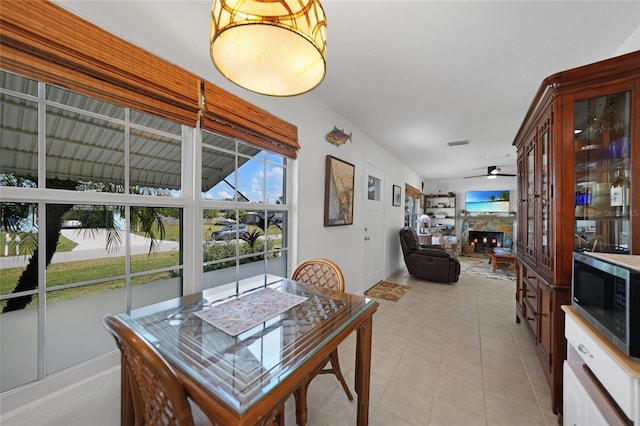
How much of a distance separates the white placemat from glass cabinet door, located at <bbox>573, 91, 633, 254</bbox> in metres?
1.78

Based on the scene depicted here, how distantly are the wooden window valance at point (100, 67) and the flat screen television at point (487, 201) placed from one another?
790 centimetres

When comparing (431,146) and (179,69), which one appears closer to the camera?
(179,69)

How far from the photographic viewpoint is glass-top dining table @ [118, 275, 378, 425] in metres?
0.71

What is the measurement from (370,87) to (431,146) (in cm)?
245

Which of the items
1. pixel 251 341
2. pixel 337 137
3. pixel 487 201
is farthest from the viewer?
pixel 487 201

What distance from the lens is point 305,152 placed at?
97.2 inches

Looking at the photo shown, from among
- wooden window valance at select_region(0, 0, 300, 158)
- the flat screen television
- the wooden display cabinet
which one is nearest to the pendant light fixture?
wooden window valance at select_region(0, 0, 300, 158)

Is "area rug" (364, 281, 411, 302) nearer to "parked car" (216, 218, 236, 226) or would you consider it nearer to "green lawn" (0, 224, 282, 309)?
"parked car" (216, 218, 236, 226)

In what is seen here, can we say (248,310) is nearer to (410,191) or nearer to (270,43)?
(270,43)

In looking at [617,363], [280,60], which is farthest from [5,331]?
[617,363]

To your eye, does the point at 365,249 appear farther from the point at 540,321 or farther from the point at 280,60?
the point at 280,60

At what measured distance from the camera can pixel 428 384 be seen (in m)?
1.77

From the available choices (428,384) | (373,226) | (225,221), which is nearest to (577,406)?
(428,384)

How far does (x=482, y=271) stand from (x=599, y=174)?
4511 millimetres
